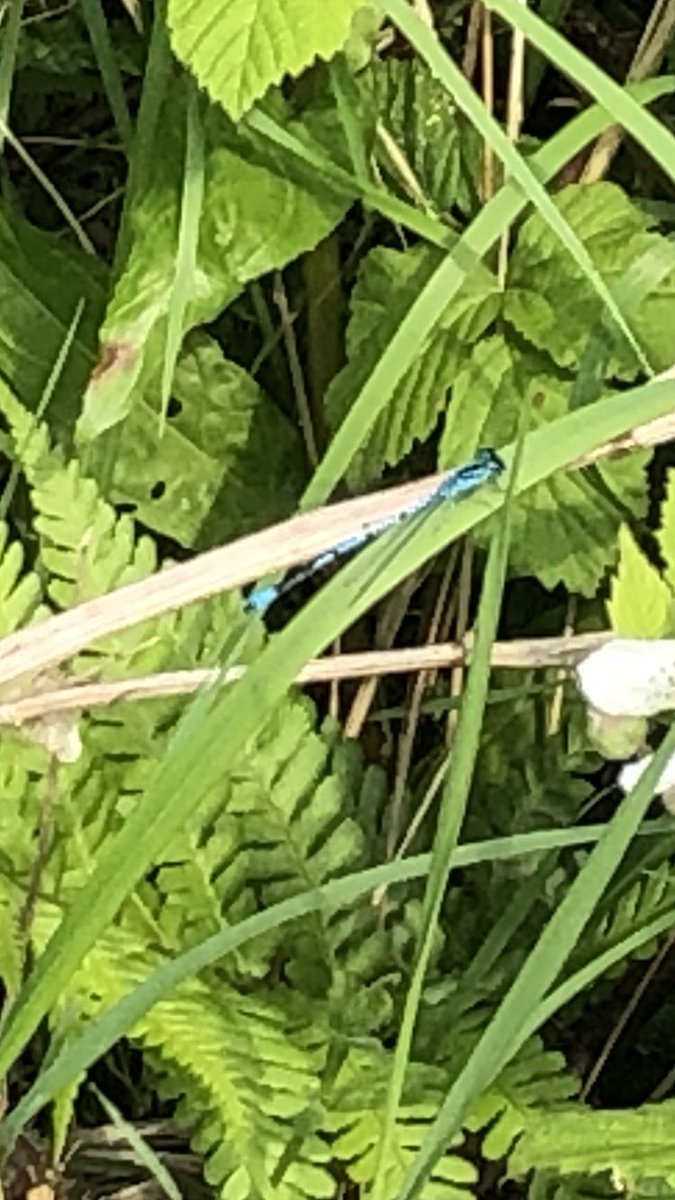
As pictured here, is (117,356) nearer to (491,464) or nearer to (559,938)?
(491,464)

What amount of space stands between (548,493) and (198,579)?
0.23 metres

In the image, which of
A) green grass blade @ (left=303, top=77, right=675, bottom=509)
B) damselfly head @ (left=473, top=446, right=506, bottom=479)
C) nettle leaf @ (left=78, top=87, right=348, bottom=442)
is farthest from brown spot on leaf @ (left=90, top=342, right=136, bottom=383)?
damselfly head @ (left=473, top=446, right=506, bottom=479)

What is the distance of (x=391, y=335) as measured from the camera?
35.6 inches

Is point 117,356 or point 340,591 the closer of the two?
point 340,591

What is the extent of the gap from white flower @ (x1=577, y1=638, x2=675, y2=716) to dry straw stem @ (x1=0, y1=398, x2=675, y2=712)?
Result: 88 millimetres

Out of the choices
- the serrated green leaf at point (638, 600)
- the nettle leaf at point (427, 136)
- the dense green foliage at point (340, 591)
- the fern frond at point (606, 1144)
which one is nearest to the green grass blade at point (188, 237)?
the dense green foliage at point (340, 591)

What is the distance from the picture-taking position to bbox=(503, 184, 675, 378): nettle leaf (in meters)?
0.87

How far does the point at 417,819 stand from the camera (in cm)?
95

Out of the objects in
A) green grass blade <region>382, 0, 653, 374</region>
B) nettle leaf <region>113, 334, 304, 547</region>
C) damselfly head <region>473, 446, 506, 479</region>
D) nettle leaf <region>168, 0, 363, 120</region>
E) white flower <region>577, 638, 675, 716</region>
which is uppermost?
nettle leaf <region>113, 334, 304, 547</region>

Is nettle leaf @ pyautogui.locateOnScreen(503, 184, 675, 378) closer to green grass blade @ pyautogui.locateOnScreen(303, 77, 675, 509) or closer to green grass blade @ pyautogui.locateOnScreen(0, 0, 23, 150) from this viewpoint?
green grass blade @ pyautogui.locateOnScreen(303, 77, 675, 509)

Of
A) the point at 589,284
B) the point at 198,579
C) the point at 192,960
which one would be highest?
the point at 589,284

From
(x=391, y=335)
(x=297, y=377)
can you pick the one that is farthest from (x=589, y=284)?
(x=297, y=377)

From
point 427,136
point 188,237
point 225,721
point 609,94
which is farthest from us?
point 427,136

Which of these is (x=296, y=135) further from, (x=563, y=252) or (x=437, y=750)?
(x=437, y=750)
